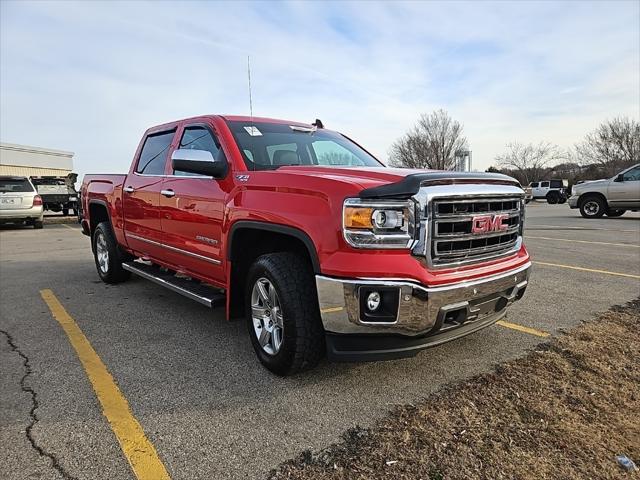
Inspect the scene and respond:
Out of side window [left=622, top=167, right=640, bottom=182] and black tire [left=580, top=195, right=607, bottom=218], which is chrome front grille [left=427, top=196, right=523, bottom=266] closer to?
side window [left=622, top=167, right=640, bottom=182]

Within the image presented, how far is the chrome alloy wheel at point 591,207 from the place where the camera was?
653 inches

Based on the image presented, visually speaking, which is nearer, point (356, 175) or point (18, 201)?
point (356, 175)

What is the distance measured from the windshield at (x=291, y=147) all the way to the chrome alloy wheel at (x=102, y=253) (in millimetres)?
3311

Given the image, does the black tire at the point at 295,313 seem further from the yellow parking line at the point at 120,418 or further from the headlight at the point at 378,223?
the yellow parking line at the point at 120,418

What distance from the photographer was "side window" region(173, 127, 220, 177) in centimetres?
394

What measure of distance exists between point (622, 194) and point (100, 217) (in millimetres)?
15896

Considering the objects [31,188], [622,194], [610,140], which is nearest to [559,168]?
[610,140]

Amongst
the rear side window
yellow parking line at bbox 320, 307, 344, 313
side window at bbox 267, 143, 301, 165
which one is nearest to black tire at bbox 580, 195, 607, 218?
side window at bbox 267, 143, 301, 165

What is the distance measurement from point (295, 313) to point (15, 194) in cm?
1488

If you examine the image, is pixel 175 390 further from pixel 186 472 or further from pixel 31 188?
pixel 31 188

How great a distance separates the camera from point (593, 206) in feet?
55.0

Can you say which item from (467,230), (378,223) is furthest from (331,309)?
(467,230)

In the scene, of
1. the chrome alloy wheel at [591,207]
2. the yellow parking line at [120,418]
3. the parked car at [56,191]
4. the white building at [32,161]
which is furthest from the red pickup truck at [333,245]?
the white building at [32,161]

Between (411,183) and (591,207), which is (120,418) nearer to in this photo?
(411,183)
